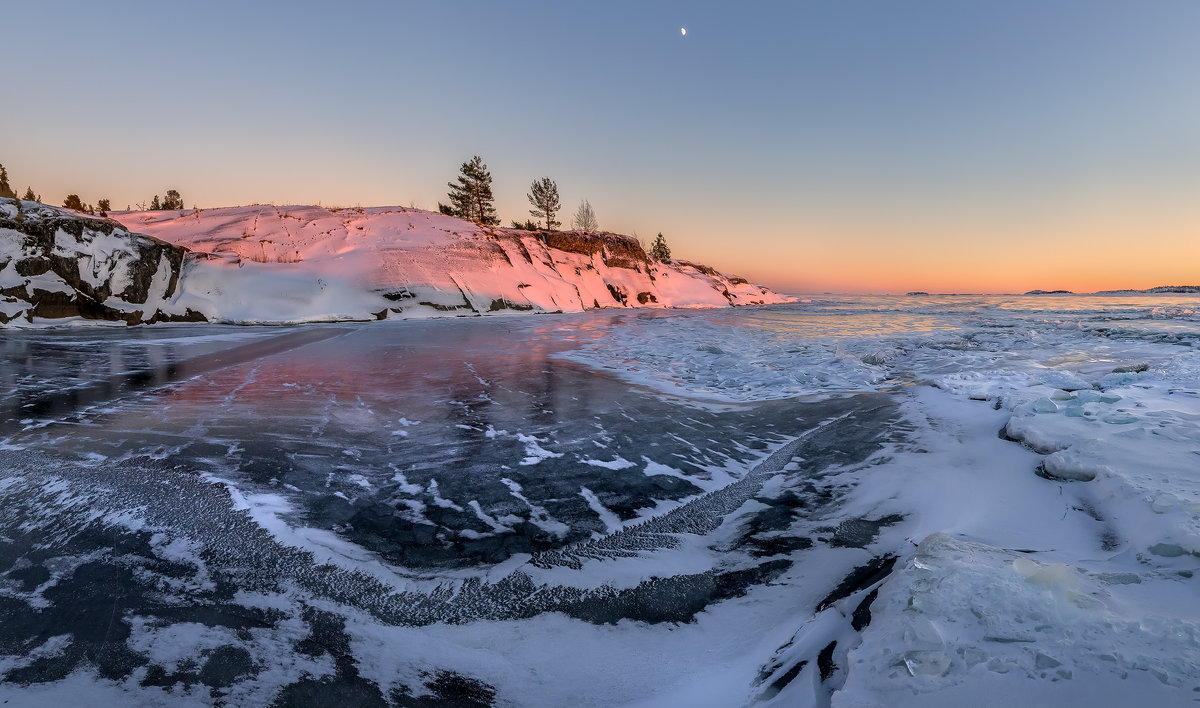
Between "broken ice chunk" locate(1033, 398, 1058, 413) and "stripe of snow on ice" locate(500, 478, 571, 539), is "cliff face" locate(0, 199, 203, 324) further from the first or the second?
"broken ice chunk" locate(1033, 398, 1058, 413)

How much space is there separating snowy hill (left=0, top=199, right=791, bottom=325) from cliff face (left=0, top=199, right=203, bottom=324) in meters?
0.03

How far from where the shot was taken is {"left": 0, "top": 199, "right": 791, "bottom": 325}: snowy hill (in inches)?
458

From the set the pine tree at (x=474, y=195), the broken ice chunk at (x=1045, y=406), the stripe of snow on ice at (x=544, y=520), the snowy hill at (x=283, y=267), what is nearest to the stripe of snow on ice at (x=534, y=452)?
the stripe of snow on ice at (x=544, y=520)

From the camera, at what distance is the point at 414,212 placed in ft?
79.2

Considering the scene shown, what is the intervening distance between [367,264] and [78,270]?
7.35m

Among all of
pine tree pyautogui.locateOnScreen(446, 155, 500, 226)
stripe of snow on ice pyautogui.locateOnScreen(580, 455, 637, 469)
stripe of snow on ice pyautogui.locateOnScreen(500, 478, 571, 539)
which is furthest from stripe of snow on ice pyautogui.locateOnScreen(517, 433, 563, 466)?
pine tree pyautogui.locateOnScreen(446, 155, 500, 226)

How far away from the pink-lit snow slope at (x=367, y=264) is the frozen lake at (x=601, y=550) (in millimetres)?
12280

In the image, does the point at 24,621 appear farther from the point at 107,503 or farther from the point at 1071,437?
the point at 1071,437

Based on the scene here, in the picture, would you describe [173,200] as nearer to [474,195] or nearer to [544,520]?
[474,195]

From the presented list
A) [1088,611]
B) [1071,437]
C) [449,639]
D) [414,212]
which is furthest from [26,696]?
[414,212]

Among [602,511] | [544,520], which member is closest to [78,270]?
[544,520]

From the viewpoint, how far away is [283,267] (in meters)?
15.8

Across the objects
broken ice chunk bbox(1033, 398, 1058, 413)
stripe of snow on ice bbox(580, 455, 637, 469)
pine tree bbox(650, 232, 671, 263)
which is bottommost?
stripe of snow on ice bbox(580, 455, 637, 469)

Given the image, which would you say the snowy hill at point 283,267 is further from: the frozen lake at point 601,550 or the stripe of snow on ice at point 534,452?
the stripe of snow on ice at point 534,452
